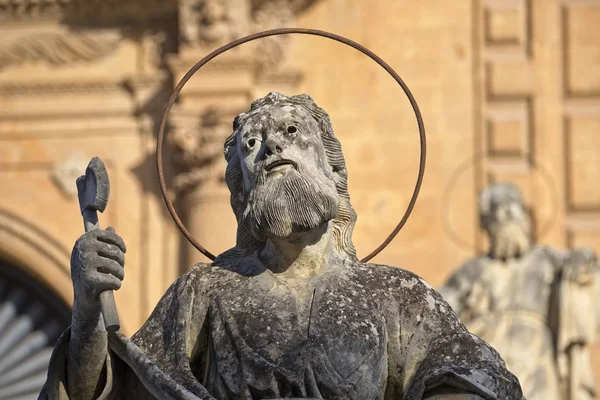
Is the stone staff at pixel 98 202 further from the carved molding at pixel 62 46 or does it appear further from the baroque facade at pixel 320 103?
the carved molding at pixel 62 46

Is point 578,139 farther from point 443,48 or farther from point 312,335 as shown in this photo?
point 312,335

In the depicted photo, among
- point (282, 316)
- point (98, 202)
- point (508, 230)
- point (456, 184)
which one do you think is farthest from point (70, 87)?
point (98, 202)

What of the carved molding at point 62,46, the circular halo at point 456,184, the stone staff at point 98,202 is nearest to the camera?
the stone staff at point 98,202

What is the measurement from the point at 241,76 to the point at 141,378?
10303mm

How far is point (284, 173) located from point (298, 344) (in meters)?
0.47

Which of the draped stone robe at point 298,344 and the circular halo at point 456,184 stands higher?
the circular halo at point 456,184

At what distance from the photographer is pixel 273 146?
6711 mm

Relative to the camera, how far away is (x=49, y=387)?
6555 millimetres

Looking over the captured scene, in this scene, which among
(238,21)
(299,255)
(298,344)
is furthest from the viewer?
(238,21)

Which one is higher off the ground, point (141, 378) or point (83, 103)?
point (83, 103)

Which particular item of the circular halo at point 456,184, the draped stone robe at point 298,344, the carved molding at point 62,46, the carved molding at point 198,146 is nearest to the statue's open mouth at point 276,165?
the draped stone robe at point 298,344

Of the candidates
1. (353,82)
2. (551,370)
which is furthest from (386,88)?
(551,370)

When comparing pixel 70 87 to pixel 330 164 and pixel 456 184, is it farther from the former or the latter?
pixel 330 164

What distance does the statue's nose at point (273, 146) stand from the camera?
671cm
